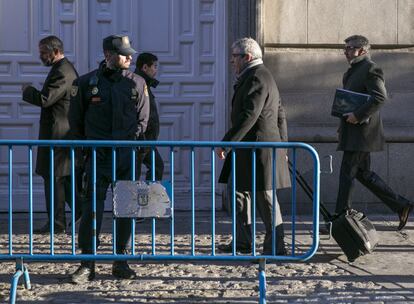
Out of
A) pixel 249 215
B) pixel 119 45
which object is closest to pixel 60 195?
pixel 249 215

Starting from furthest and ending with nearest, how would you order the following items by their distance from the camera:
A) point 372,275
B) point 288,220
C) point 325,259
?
point 288,220
point 325,259
point 372,275

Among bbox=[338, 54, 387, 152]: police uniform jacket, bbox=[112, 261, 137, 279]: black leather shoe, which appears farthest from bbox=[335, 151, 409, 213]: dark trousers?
bbox=[112, 261, 137, 279]: black leather shoe

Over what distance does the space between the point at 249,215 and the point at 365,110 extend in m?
1.59

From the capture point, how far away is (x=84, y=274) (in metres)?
7.53

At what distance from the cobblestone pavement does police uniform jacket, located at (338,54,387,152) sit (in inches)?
37.1

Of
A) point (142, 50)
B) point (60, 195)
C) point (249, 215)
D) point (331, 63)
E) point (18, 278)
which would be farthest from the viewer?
point (142, 50)

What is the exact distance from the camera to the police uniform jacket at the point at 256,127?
26.5ft

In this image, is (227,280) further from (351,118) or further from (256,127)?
(351,118)

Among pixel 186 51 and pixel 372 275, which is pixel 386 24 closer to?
pixel 186 51

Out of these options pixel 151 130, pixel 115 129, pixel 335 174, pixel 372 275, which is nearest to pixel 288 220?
pixel 335 174

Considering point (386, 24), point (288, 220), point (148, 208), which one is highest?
point (386, 24)

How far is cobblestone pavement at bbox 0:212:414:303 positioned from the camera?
280 inches

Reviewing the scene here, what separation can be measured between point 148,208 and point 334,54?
428 centimetres

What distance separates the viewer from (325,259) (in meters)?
8.41
